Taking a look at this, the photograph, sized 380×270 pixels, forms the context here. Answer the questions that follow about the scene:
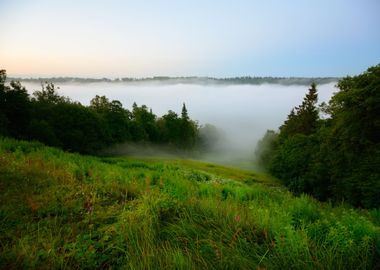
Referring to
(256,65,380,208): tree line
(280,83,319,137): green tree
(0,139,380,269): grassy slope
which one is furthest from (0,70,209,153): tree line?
(280,83,319,137): green tree

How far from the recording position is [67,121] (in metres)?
53.6

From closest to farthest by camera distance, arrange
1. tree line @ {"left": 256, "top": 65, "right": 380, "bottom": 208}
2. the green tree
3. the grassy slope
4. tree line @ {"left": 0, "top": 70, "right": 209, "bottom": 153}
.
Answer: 1. the grassy slope
2. tree line @ {"left": 256, "top": 65, "right": 380, "bottom": 208}
3. tree line @ {"left": 0, "top": 70, "right": 209, "bottom": 153}
4. the green tree

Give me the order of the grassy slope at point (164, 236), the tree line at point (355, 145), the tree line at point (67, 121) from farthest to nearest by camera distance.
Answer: the tree line at point (67, 121) → the tree line at point (355, 145) → the grassy slope at point (164, 236)

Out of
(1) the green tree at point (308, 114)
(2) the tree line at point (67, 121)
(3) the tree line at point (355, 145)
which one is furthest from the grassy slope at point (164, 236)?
(1) the green tree at point (308, 114)

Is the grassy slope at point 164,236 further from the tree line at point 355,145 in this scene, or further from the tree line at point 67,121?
the tree line at point 67,121

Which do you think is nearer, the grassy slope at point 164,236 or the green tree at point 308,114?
the grassy slope at point 164,236

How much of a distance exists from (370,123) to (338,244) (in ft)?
86.9

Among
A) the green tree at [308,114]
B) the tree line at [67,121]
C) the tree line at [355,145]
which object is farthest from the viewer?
the green tree at [308,114]

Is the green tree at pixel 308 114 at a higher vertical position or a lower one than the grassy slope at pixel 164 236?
lower

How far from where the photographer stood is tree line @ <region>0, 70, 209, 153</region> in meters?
44.3

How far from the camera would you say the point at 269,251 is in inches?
149

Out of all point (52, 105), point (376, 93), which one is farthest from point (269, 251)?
point (52, 105)

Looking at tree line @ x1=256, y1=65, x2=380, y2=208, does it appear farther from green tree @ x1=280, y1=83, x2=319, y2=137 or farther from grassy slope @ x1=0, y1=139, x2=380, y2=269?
green tree @ x1=280, y1=83, x2=319, y2=137

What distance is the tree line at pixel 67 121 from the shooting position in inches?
1746
